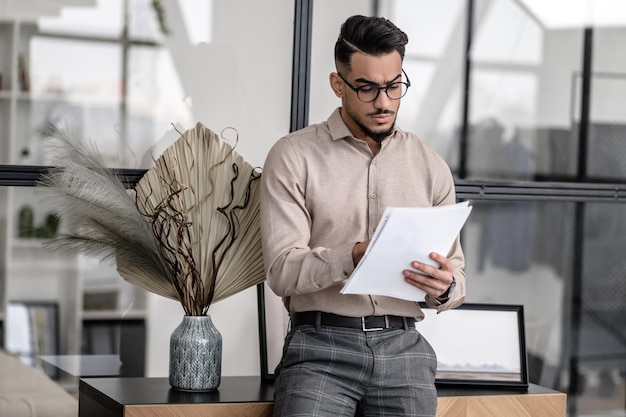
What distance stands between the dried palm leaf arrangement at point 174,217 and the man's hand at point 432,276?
0.68 meters

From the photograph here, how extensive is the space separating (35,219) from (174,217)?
1.65 ft

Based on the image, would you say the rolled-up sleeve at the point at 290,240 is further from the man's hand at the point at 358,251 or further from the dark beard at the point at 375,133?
the dark beard at the point at 375,133

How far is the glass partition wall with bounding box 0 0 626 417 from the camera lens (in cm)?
312

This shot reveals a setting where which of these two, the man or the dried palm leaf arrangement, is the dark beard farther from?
the dried palm leaf arrangement

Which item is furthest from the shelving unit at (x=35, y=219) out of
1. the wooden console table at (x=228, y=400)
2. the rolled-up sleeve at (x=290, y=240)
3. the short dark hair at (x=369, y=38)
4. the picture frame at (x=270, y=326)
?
the short dark hair at (x=369, y=38)

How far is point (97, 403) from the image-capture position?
111 inches

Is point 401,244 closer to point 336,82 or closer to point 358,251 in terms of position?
point 358,251

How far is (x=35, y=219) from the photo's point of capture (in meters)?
3.11

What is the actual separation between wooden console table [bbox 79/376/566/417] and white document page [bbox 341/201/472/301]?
54cm

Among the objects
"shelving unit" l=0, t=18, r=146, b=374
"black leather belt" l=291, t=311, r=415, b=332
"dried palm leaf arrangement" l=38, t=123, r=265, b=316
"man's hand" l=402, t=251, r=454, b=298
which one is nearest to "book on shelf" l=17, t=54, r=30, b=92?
"shelving unit" l=0, t=18, r=146, b=374

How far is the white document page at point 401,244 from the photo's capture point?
2311 millimetres

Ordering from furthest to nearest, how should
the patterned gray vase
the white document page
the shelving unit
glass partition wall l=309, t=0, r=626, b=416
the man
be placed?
1. glass partition wall l=309, t=0, r=626, b=416
2. the shelving unit
3. the patterned gray vase
4. the man
5. the white document page

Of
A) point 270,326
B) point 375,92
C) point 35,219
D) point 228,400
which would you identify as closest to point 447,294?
point 375,92

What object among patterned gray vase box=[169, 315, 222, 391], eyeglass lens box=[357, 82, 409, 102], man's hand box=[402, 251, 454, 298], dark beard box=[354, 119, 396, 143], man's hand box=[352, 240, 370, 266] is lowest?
patterned gray vase box=[169, 315, 222, 391]
